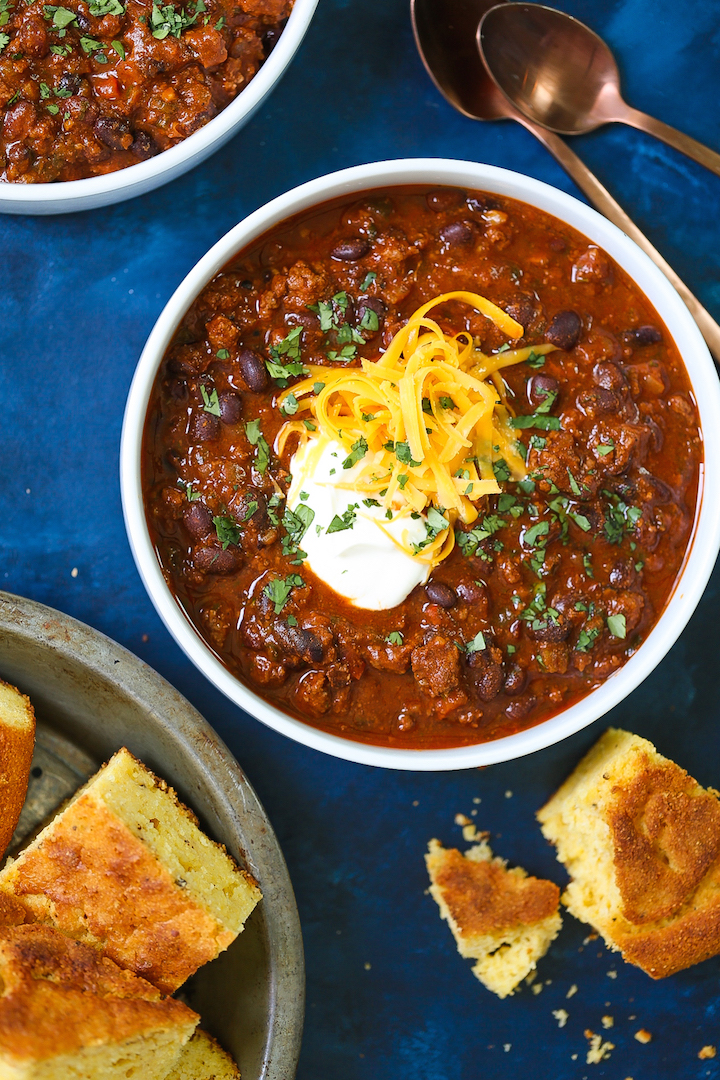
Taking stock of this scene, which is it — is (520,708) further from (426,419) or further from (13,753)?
(13,753)

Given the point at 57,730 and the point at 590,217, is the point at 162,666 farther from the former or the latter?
the point at 590,217

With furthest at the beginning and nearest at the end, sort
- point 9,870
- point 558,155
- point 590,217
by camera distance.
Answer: point 558,155, point 9,870, point 590,217

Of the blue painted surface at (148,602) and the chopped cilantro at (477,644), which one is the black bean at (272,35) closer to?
the blue painted surface at (148,602)

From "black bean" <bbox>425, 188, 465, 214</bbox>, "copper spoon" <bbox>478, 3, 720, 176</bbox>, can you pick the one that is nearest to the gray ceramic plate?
"black bean" <bbox>425, 188, 465, 214</bbox>

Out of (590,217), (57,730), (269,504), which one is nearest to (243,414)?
(269,504)

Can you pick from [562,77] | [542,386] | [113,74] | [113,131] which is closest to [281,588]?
[542,386]

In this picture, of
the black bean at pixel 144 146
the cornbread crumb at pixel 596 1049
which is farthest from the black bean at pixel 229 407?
the cornbread crumb at pixel 596 1049

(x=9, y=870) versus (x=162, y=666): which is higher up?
(x=162, y=666)
